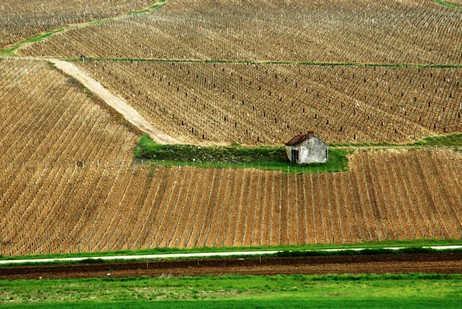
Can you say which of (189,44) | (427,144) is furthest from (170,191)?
(189,44)

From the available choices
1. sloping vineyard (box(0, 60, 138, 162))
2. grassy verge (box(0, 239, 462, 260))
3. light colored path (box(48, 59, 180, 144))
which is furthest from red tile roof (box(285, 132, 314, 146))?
grassy verge (box(0, 239, 462, 260))

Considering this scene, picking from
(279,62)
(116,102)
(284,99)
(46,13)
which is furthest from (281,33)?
(116,102)

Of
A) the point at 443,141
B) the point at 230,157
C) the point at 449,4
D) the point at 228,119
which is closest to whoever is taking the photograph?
the point at 230,157

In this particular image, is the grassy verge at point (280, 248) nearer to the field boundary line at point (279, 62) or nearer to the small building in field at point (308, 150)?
the small building in field at point (308, 150)

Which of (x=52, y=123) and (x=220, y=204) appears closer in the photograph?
(x=220, y=204)

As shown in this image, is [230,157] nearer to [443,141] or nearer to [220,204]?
[220,204]

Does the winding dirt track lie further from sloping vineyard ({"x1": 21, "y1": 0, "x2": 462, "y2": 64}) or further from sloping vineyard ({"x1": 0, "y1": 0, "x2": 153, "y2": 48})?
sloping vineyard ({"x1": 0, "y1": 0, "x2": 153, "y2": 48})
